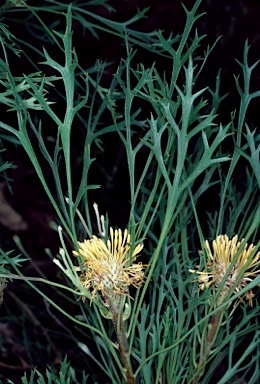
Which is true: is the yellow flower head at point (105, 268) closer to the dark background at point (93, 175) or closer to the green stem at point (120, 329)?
the green stem at point (120, 329)

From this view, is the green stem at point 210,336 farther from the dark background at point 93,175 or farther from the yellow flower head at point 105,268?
the dark background at point 93,175

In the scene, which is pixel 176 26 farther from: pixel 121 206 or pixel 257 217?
pixel 257 217

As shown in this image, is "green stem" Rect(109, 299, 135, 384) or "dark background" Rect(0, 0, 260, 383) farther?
"dark background" Rect(0, 0, 260, 383)

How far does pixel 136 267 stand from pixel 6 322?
0.82ft

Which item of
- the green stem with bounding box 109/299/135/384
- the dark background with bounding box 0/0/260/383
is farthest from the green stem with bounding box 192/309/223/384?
the dark background with bounding box 0/0/260/383

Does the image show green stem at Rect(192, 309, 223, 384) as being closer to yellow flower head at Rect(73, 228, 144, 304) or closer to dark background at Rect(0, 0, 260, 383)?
yellow flower head at Rect(73, 228, 144, 304)

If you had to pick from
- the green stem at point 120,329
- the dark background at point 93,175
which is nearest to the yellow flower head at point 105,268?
the green stem at point 120,329

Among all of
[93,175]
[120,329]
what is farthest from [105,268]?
[93,175]

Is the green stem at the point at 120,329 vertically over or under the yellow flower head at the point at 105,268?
under

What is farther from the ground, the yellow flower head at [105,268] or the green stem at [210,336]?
the yellow flower head at [105,268]

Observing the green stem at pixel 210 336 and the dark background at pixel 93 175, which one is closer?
the green stem at pixel 210 336

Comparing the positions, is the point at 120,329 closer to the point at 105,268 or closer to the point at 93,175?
the point at 105,268

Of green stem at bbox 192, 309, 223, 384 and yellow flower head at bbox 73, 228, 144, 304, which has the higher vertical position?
yellow flower head at bbox 73, 228, 144, 304

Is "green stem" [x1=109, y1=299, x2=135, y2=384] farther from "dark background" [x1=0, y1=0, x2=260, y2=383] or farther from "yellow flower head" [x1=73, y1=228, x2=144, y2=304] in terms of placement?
"dark background" [x1=0, y1=0, x2=260, y2=383]
